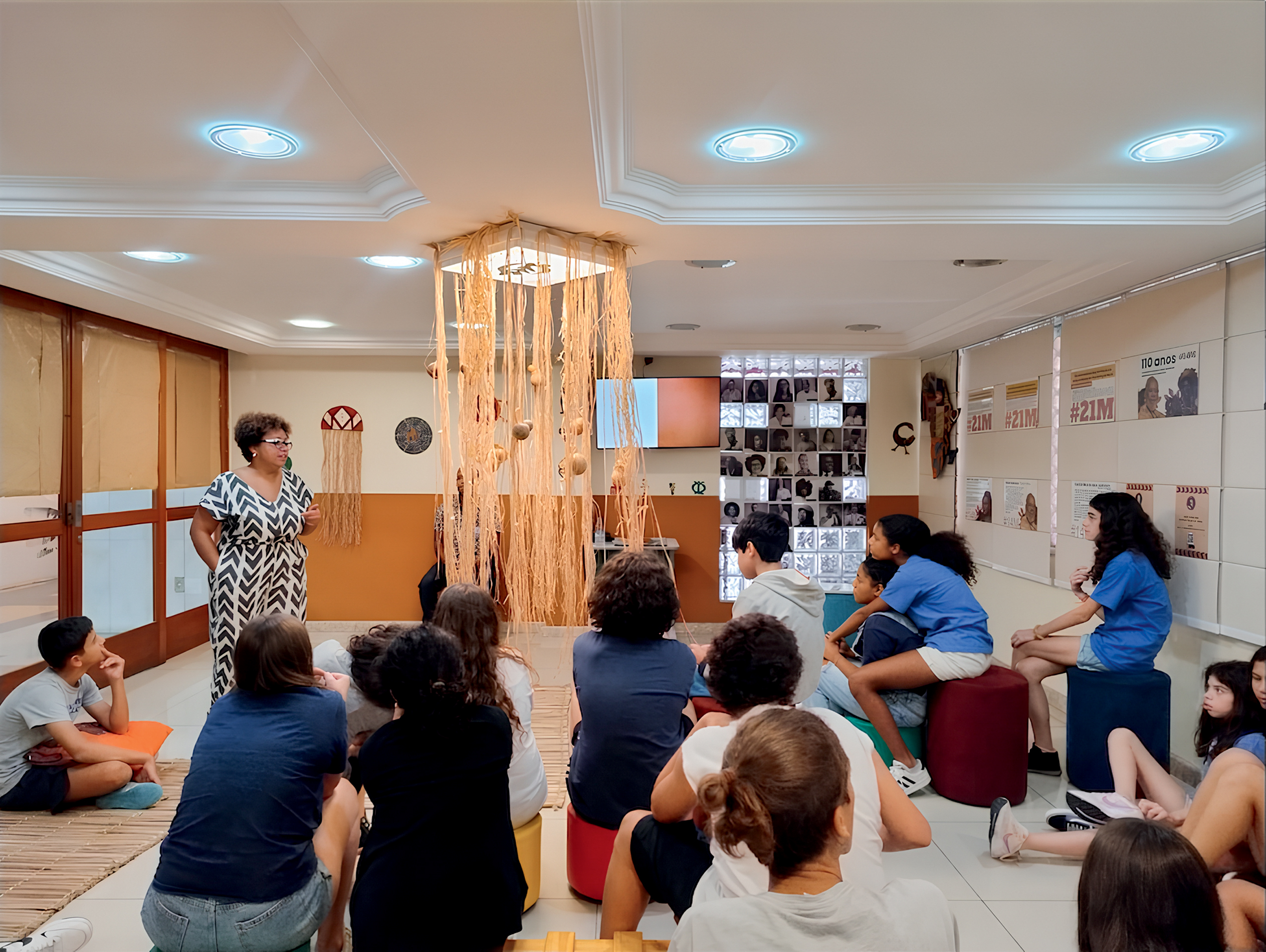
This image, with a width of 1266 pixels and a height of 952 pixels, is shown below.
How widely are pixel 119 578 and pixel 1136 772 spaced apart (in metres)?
5.35

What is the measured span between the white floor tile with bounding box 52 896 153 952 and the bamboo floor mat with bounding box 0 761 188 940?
60 mm

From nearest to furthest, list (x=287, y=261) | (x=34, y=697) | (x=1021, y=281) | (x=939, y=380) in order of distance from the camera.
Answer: (x=34, y=697) → (x=287, y=261) → (x=1021, y=281) → (x=939, y=380)

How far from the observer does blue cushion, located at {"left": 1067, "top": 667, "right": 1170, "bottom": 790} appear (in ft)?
9.73

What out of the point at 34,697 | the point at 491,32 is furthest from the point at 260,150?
the point at 34,697

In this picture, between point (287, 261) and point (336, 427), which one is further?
point (336, 427)

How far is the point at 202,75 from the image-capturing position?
1.81m

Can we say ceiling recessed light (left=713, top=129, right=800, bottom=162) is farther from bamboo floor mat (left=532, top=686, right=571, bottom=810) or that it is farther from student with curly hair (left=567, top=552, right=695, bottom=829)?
bamboo floor mat (left=532, top=686, right=571, bottom=810)

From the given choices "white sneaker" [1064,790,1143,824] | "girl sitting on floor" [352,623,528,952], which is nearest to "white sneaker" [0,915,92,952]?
"girl sitting on floor" [352,623,528,952]

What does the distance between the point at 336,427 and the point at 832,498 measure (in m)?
4.11

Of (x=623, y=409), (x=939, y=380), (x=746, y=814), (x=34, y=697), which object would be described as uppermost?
(x=939, y=380)

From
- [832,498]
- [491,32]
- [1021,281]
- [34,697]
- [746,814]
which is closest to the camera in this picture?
[746,814]

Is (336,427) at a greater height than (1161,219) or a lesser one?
lesser

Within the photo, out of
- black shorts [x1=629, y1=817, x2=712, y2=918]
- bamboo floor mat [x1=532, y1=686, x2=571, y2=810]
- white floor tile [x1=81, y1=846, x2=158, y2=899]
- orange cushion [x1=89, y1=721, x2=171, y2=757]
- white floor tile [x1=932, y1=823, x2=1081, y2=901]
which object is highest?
black shorts [x1=629, y1=817, x2=712, y2=918]

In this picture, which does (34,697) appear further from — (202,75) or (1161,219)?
(1161,219)
